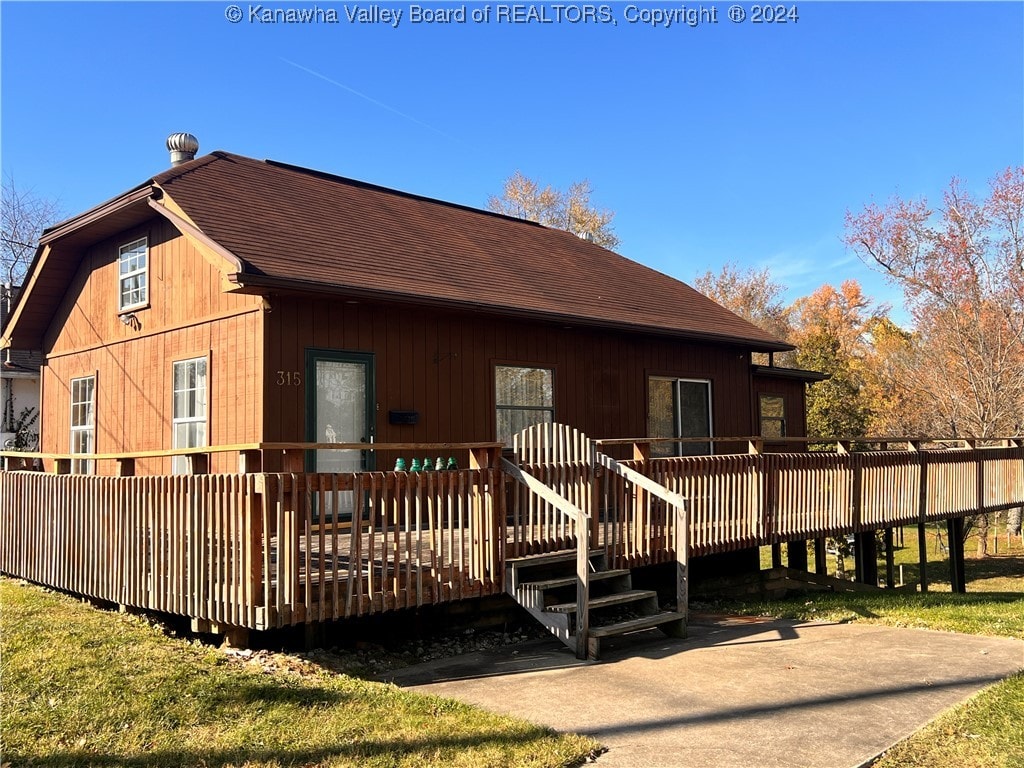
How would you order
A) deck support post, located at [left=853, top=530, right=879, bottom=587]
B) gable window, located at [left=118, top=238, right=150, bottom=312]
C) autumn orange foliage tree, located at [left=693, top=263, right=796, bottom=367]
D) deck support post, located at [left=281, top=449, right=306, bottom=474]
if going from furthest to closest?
1. autumn orange foliage tree, located at [left=693, top=263, right=796, bottom=367]
2. deck support post, located at [left=853, top=530, right=879, bottom=587]
3. gable window, located at [left=118, top=238, right=150, bottom=312]
4. deck support post, located at [left=281, top=449, right=306, bottom=474]

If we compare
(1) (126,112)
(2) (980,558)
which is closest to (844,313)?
(2) (980,558)

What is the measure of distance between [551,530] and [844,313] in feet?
128

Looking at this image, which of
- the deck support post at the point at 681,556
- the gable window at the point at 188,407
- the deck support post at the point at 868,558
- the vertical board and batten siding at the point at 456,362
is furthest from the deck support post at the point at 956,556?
the gable window at the point at 188,407

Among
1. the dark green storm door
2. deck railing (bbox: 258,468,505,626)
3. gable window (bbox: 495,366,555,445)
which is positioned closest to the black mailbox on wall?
the dark green storm door

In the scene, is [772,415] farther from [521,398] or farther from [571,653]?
[571,653]

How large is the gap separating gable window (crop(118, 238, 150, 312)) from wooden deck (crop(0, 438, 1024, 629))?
3.20m

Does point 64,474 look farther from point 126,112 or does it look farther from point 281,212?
point 126,112

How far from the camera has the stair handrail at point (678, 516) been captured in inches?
322

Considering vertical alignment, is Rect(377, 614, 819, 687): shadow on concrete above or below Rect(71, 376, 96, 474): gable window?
below

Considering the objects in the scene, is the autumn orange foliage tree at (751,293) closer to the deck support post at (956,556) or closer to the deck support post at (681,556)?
the deck support post at (956,556)

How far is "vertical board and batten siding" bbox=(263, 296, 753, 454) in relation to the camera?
31.4 feet

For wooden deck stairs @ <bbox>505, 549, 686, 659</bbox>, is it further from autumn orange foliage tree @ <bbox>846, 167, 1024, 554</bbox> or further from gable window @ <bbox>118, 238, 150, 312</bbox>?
autumn orange foliage tree @ <bbox>846, 167, 1024, 554</bbox>

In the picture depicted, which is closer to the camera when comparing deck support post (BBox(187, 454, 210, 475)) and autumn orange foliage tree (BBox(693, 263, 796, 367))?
deck support post (BBox(187, 454, 210, 475))

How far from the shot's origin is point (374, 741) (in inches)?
184
